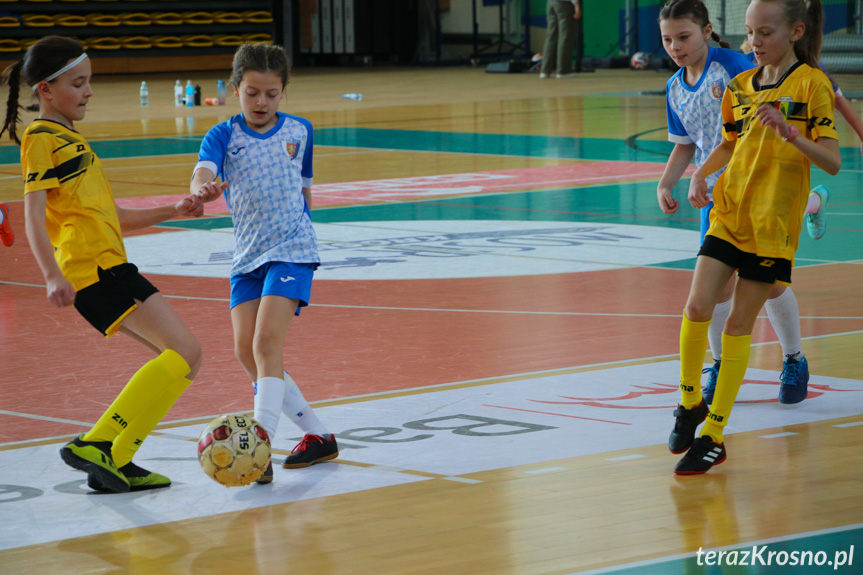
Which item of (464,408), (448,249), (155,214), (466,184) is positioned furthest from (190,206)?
(466,184)

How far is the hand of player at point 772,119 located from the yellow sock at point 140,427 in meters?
2.18

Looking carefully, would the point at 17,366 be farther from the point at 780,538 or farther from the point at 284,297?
the point at 780,538

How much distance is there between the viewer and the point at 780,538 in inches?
160

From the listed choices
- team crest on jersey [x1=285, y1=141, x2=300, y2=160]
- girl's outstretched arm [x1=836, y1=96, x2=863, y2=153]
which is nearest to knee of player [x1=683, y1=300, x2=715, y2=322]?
girl's outstretched arm [x1=836, y1=96, x2=863, y2=153]

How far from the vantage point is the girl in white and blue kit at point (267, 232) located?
4984mm

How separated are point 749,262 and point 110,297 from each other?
88.9 inches

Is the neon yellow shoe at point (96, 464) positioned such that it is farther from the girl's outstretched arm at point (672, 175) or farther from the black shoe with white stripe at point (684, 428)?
the girl's outstretched arm at point (672, 175)

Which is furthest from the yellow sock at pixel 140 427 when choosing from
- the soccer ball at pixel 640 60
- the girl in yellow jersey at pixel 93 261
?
the soccer ball at pixel 640 60

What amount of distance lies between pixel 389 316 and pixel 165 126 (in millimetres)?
15406

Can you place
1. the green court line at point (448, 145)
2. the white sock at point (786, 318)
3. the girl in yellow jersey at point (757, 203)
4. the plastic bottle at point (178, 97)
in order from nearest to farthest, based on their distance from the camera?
the girl in yellow jersey at point (757, 203)
the white sock at point (786, 318)
the green court line at point (448, 145)
the plastic bottle at point (178, 97)

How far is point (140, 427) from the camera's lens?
190 inches

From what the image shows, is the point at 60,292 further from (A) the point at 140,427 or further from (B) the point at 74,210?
(A) the point at 140,427

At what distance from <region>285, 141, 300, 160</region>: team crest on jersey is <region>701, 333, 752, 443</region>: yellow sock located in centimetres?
173

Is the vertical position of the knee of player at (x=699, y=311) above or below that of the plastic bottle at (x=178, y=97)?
above
